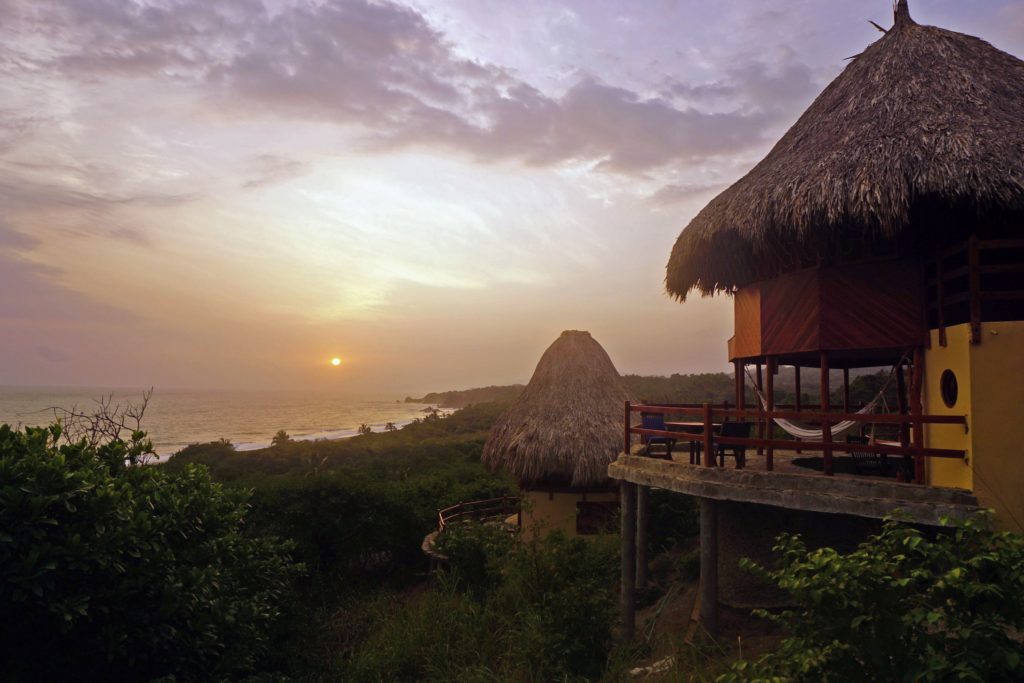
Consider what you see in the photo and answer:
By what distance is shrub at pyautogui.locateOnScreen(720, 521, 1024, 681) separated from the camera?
4066 millimetres

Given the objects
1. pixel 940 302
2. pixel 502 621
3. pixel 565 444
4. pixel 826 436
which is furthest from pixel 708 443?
pixel 565 444

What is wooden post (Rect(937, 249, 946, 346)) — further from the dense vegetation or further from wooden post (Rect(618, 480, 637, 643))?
wooden post (Rect(618, 480, 637, 643))

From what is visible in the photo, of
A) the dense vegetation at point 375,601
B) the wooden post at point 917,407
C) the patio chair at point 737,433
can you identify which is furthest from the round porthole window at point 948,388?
the patio chair at point 737,433

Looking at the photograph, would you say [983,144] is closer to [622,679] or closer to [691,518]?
→ [622,679]

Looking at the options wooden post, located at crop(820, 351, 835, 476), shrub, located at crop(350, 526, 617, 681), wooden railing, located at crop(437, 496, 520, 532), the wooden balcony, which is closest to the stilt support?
the wooden balcony

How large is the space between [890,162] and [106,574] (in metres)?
9.91

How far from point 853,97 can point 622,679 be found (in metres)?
8.94

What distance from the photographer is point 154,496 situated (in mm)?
7113

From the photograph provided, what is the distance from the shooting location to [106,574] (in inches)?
237

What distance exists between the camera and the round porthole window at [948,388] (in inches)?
299

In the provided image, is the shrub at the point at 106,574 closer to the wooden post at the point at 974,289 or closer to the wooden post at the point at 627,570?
the wooden post at the point at 627,570

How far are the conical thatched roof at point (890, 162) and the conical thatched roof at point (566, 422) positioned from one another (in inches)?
242

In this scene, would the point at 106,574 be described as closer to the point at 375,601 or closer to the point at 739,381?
the point at 375,601

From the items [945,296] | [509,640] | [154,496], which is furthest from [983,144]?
[154,496]
